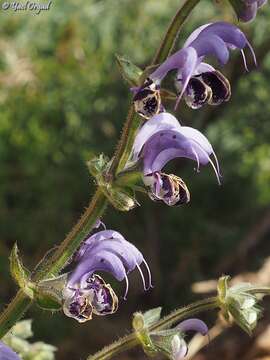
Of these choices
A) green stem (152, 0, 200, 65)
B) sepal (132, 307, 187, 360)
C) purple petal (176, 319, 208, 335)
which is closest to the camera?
green stem (152, 0, 200, 65)

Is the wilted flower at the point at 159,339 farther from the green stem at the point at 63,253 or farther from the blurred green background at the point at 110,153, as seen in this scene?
the blurred green background at the point at 110,153

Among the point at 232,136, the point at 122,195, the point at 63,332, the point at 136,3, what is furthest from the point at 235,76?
the point at 122,195

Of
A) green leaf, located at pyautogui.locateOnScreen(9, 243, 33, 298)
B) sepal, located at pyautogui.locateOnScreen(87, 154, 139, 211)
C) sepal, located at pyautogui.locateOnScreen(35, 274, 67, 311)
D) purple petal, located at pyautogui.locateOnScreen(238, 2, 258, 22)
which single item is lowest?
sepal, located at pyautogui.locateOnScreen(35, 274, 67, 311)

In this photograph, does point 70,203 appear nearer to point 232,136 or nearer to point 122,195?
point 232,136

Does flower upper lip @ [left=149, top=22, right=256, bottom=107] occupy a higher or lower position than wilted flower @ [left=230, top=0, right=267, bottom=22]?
lower

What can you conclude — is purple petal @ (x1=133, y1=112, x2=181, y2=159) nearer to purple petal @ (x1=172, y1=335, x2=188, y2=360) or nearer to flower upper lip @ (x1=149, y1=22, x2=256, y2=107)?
flower upper lip @ (x1=149, y1=22, x2=256, y2=107)

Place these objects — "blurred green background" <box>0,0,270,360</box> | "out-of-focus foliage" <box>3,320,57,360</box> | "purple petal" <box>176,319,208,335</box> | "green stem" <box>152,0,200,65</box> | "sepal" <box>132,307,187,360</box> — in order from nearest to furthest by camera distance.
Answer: "green stem" <box>152,0,200,65</box> < "sepal" <box>132,307,187,360</box> < "purple petal" <box>176,319,208,335</box> < "out-of-focus foliage" <box>3,320,57,360</box> < "blurred green background" <box>0,0,270,360</box>

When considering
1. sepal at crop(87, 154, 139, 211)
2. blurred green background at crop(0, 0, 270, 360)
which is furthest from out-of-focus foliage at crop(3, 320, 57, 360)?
blurred green background at crop(0, 0, 270, 360)

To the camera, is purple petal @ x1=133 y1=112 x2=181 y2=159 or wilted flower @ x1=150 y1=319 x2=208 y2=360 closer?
purple petal @ x1=133 y1=112 x2=181 y2=159

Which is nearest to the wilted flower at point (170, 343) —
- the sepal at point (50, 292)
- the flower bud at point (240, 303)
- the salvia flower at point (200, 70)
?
the flower bud at point (240, 303)
